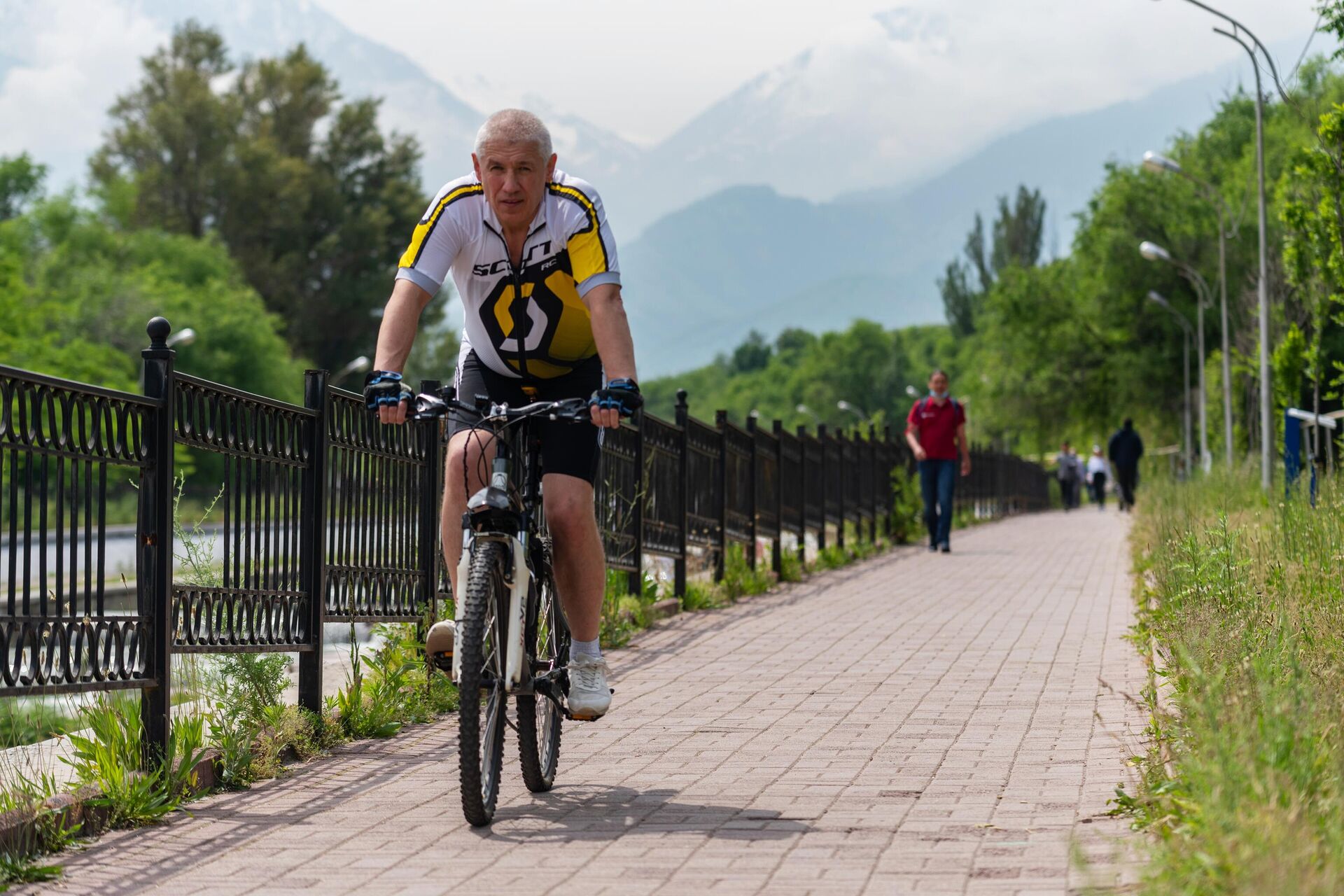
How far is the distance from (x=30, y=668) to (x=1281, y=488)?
1037 cm

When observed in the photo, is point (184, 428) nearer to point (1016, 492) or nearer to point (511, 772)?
point (511, 772)

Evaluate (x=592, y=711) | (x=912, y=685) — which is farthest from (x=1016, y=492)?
(x=592, y=711)

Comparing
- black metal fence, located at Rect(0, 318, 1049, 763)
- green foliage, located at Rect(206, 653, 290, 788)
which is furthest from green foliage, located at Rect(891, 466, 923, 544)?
green foliage, located at Rect(206, 653, 290, 788)

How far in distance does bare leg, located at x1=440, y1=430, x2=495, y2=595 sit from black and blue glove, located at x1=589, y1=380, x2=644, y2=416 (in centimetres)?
45

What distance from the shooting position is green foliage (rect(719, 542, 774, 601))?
46.5 feet

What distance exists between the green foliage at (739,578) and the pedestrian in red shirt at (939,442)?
4873 millimetres

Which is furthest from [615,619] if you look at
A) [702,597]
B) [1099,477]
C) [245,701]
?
[1099,477]

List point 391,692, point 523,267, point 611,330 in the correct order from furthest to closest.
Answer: point 391,692 < point 523,267 < point 611,330

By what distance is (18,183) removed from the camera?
77.9 meters

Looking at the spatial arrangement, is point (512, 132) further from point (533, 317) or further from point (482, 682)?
point (482, 682)

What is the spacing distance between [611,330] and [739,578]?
917cm

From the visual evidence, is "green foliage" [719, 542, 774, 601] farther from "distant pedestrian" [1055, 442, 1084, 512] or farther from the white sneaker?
"distant pedestrian" [1055, 442, 1084, 512]

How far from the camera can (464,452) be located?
554 centimetres

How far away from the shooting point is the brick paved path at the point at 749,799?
465 centimetres
